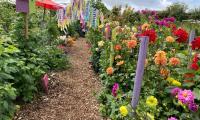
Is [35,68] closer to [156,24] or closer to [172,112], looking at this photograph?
[172,112]

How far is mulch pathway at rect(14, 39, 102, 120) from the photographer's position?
4.16 m

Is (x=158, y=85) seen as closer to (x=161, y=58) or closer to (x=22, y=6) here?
(x=161, y=58)

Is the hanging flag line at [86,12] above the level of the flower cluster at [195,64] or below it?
above

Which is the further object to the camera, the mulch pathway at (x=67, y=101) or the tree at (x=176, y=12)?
the tree at (x=176, y=12)

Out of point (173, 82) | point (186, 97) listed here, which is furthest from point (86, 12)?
point (186, 97)

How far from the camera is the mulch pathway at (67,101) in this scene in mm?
4156

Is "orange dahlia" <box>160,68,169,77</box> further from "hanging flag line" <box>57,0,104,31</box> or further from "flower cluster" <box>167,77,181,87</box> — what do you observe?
"hanging flag line" <box>57,0,104,31</box>

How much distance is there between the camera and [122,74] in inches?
173

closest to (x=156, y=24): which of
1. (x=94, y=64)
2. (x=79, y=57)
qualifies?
(x=94, y=64)

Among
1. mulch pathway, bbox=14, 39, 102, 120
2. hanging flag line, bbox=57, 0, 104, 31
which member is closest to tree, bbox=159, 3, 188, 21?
hanging flag line, bbox=57, 0, 104, 31

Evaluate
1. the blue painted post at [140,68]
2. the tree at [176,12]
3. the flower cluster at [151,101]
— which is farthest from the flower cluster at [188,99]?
the tree at [176,12]

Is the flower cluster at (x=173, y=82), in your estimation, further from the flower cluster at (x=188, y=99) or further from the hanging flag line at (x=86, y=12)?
the hanging flag line at (x=86, y=12)

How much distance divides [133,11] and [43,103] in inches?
300

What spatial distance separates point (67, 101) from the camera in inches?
187
